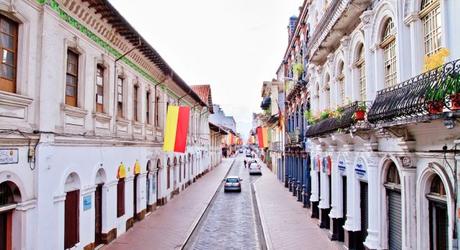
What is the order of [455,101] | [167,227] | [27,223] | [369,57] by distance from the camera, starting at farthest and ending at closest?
[167,227]
[369,57]
[27,223]
[455,101]

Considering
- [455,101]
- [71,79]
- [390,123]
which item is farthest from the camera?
[71,79]

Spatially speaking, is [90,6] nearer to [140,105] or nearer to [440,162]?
[140,105]

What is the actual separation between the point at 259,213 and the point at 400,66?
44.1 feet

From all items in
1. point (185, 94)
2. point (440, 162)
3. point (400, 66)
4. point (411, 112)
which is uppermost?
point (185, 94)

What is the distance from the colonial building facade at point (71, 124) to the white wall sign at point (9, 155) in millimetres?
21

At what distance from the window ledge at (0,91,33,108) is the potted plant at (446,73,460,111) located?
809 cm

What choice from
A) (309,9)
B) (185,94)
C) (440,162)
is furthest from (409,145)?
(185,94)

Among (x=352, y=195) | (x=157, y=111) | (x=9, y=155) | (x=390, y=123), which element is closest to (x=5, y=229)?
(x=9, y=155)

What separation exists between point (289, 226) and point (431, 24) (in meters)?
11.3

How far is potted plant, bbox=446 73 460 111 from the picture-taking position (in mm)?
5480

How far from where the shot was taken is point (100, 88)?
13781 mm

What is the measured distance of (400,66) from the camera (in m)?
8.82

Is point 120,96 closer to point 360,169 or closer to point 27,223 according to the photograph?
point 27,223

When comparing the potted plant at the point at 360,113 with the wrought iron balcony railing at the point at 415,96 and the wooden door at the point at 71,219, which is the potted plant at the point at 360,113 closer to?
the wrought iron balcony railing at the point at 415,96
